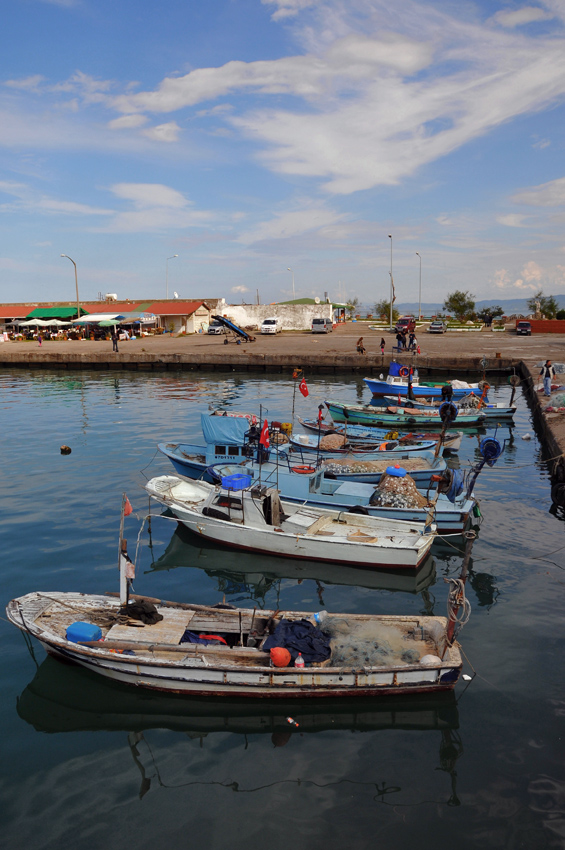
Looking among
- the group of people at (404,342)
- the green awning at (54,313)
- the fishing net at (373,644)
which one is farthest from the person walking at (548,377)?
the green awning at (54,313)

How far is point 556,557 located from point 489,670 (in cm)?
637

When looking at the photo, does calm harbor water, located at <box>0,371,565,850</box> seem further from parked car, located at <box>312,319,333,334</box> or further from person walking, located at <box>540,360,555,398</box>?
parked car, located at <box>312,319,333,334</box>

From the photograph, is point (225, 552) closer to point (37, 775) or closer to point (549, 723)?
point (37, 775)

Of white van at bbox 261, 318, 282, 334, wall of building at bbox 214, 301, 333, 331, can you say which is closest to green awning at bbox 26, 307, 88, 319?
wall of building at bbox 214, 301, 333, 331

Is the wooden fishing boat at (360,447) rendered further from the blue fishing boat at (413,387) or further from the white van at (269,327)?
the white van at (269,327)

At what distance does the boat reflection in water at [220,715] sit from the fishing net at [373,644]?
2.26 feet

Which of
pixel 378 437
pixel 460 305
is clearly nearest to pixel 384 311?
pixel 460 305

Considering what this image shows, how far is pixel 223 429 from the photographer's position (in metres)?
20.9

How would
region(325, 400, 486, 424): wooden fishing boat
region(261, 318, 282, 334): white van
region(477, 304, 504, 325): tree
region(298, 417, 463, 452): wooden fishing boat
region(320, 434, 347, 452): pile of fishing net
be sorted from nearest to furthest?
region(320, 434, 347, 452): pile of fishing net → region(298, 417, 463, 452): wooden fishing boat → region(325, 400, 486, 424): wooden fishing boat → region(261, 318, 282, 334): white van → region(477, 304, 504, 325): tree

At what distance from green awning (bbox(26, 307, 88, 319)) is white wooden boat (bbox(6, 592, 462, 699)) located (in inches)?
3115

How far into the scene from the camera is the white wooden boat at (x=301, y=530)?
1525 cm

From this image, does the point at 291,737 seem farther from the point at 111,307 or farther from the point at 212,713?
the point at 111,307

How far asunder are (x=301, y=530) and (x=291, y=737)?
22.0ft

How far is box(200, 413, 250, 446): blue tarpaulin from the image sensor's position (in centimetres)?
2083
